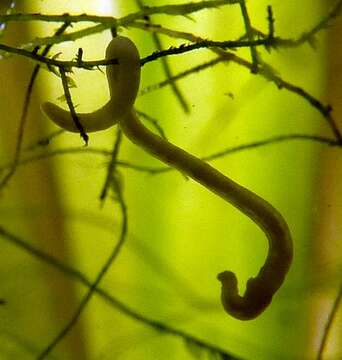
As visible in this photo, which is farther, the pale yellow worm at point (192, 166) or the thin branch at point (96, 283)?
the thin branch at point (96, 283)

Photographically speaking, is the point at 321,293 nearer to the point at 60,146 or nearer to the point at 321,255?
the point at 321,255

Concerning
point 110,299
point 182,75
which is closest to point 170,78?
point 182,75

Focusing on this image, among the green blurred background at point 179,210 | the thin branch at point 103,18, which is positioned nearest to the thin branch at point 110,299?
the green blurred background at point 179,210

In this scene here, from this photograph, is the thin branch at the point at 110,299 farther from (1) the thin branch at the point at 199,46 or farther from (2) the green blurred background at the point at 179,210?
(1) the thin branch at the point at 199,46

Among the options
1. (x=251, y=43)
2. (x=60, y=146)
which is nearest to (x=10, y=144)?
(x=60, y=146)

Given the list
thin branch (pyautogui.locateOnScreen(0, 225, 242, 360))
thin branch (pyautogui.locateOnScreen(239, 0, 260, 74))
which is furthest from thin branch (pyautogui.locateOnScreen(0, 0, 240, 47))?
thin branch (pyautogui.locateOnScreen(0, 225, 242, 360))

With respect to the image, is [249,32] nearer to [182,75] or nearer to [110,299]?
[182,75]

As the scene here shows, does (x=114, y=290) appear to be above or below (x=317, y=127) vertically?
below
